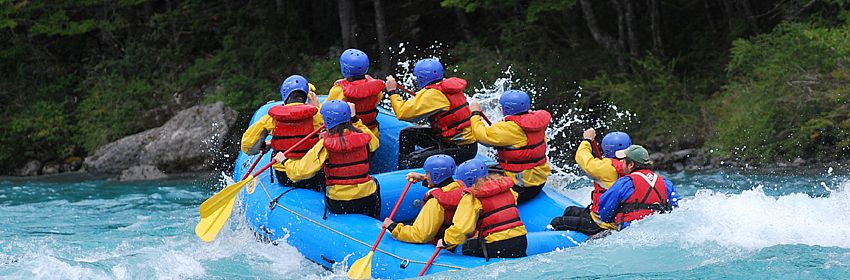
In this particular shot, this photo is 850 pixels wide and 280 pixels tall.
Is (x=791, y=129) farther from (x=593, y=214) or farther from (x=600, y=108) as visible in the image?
(x=593, y=214)

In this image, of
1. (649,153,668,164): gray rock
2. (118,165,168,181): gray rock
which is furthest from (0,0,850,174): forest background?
(118,165,168,181): gray rock

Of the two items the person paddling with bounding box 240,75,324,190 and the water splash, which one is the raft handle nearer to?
the person paddling with bounding box 240,75,324,190

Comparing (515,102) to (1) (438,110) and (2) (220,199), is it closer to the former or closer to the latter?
(1) (438,110)

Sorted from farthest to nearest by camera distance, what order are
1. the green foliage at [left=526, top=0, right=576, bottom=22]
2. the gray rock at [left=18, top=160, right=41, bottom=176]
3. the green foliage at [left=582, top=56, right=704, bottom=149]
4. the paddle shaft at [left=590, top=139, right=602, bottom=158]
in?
the gray rock at [left=18, top=160, right=41, bottom=176]
the green foliage at [left=526, top=0, right=576, bottom=22]
the green foliage at [left=582, top=56, right=704, bottom=149]
the paddle shaft at [left=590, top=139, right=602, bottom=158]

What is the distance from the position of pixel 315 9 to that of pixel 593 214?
12.5 meters

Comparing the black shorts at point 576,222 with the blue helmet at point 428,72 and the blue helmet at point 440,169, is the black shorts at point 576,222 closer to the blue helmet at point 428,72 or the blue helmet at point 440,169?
the blue helmet at point 440,169

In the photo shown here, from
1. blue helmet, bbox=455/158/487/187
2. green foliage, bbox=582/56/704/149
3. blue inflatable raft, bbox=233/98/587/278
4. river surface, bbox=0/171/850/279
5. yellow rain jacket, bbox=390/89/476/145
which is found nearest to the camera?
river surface, bbox=0/171/850/279

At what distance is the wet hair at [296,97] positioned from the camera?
29.1ft

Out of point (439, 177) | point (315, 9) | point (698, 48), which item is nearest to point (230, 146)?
point (315, 9)

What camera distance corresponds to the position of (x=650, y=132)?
1517 cm

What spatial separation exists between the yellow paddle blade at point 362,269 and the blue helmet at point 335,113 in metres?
1.02

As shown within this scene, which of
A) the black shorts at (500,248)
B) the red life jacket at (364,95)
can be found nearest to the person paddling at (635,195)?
the black shorts at (500,248)

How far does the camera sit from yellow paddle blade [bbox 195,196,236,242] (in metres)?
8.34

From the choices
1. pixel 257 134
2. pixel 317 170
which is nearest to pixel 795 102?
pixel 257 134
